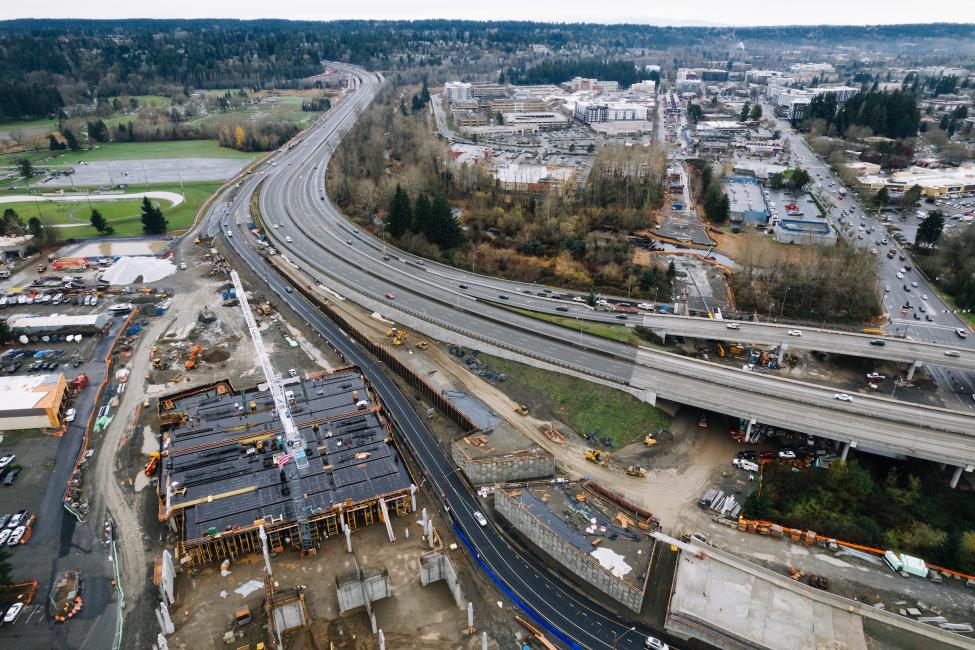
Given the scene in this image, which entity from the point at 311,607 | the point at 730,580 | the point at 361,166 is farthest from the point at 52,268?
the point at 730,580

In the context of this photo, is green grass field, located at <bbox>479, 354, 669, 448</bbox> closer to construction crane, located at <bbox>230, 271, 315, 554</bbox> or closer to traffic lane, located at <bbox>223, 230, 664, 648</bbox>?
traffic lane, located at <bbox>223, 230, 664, 648</bbox>

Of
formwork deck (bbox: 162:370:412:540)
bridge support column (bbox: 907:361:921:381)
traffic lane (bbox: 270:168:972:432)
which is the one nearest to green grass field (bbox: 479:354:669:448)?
traffic lane (bbox: 270:168:972:432)

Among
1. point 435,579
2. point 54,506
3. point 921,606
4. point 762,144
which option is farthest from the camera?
point 762,144

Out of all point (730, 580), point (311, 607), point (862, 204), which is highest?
point (862, 204)

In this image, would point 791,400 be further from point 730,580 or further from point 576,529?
point 576,529

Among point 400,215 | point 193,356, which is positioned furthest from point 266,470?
point 400,215

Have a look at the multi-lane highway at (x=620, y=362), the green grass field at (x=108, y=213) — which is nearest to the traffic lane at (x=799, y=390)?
the multi-lane highway at (x=620, y=362)
